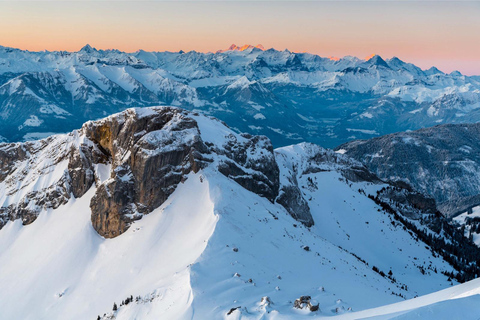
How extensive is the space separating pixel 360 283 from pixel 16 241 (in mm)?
75797

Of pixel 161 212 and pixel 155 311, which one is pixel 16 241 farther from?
pixel 155 311

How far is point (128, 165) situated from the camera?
284ft

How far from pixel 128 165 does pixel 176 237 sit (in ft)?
74.6

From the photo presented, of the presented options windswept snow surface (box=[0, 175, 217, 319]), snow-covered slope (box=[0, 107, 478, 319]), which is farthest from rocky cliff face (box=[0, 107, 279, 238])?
windswept snow surface (box=[0, 175, 217, 319])

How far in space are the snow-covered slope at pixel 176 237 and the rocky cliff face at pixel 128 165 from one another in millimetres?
301

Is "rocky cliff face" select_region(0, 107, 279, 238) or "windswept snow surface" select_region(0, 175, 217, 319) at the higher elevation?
"rocky cliff face" select_region(0, 107, 279, 238)

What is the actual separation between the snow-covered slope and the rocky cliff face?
0.30m

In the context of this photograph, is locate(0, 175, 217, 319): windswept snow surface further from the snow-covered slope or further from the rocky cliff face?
the rocky cliff face

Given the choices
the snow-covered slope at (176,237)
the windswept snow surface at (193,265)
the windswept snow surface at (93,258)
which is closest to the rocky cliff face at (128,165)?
the snow-covered slope at (176,237)

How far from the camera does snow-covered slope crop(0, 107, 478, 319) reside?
174ft

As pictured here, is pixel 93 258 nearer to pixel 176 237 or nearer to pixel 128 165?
pixel 176 237

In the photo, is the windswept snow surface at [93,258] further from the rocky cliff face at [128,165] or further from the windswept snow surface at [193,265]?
the rocky cliff face at [128,165]

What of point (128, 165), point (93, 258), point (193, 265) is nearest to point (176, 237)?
point (193, 265)

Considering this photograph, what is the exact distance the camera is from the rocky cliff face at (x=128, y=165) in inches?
3290
